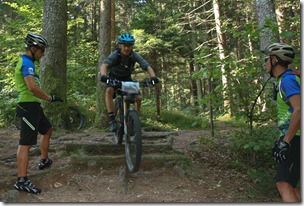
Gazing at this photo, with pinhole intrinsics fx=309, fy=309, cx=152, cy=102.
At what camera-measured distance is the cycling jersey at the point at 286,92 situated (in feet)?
10.9

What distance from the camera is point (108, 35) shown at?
1216 centimetres

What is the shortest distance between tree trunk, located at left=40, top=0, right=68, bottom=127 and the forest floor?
256cm

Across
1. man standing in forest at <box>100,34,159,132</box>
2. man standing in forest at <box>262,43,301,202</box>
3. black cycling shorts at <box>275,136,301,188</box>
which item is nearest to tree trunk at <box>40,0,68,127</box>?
man standing in forest at <box>100,34,159,132</box>

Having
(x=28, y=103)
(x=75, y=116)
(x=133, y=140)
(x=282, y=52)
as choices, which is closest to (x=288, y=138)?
(x=282, y=52)

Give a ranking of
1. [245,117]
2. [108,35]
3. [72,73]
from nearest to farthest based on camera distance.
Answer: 1. [245,117]
2. [108,35]
3. [72,73]

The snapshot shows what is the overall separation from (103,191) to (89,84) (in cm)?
1179

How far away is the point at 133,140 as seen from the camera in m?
5.38

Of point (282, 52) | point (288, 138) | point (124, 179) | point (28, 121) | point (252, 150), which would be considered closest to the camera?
point (288, 138)

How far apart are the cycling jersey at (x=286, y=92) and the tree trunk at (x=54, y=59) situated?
7.06m

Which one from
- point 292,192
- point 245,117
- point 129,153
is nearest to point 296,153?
point 292,192

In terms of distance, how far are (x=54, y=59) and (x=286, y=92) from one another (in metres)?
7.39

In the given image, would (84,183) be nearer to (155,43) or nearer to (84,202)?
(84,202)

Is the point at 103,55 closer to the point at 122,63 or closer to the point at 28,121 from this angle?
the point at 122,63

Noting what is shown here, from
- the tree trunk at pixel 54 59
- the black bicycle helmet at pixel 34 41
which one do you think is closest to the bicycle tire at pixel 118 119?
the black bicycle helmet at pixel 34 41
